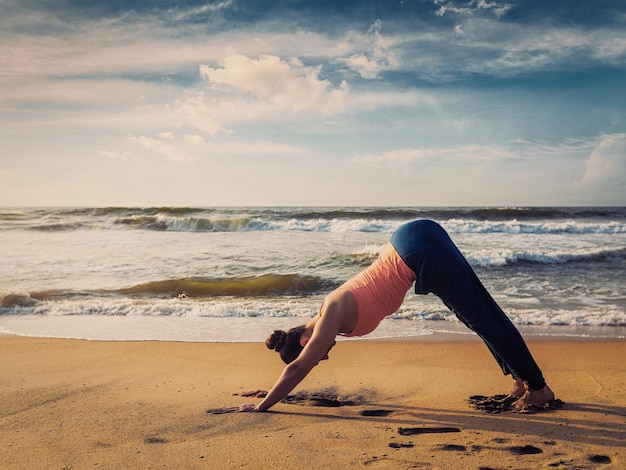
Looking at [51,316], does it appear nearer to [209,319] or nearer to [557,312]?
[209,319]

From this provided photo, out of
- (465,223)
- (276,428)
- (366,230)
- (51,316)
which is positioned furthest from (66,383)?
(465,223)

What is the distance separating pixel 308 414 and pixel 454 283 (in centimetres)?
141

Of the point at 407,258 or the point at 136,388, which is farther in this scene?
the point at 136,388

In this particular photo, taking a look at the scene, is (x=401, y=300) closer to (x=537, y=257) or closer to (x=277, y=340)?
(x=277, y=340)

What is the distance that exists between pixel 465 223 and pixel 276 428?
26.2 metres

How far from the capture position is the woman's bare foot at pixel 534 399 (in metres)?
3.56

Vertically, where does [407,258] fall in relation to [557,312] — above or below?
above

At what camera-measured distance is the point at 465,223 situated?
28.0 meters

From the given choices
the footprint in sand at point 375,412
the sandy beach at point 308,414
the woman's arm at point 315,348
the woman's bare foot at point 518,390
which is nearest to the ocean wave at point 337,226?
the sandy beach at point 308,414

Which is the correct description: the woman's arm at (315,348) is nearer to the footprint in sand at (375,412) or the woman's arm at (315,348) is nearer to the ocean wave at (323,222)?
the footprint in sand at (375,412)

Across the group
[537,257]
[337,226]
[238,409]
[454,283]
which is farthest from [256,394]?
[337,226]

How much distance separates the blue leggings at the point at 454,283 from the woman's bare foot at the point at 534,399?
0.86 feet

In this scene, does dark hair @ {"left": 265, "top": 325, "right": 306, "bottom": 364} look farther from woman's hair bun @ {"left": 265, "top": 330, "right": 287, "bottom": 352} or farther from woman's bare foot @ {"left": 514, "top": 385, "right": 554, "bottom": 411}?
woman's bare foot @ {"left": 514, "top": 385, "right": 554, "bottom": 411}

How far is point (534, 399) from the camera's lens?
3576mm
